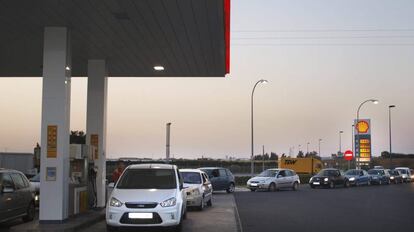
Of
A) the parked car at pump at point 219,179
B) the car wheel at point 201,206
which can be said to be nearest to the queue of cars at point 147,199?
the car wheel at point 201,206

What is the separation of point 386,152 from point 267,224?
484 ft

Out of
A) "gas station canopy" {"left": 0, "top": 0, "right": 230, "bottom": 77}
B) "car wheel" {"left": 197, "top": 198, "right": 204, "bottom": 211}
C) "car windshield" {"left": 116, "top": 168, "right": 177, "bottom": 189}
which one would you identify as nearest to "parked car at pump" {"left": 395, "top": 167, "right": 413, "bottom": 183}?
"gas station canopy" {"left": 0, "top": 0, "right": 230, "bottom": 77}

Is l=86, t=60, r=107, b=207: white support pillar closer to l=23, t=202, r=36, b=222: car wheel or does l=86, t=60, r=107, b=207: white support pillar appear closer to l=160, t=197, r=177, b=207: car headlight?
l=23, t=202, r=36, b=222: car wheel

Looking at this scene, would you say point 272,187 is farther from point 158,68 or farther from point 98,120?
point 98,120

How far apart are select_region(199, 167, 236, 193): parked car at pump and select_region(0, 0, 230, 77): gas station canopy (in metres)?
12.0

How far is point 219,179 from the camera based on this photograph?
34.6 meters

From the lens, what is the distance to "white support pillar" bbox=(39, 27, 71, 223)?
15.2 metres

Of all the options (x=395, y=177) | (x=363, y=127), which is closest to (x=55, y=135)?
(x=395, y=177)

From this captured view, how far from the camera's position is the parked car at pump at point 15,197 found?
48.1 feet

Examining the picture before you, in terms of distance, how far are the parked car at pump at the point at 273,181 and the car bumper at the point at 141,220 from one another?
84.1ft

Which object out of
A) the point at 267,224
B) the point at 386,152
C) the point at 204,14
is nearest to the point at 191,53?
the point at 204,14

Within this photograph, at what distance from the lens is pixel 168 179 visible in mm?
15078

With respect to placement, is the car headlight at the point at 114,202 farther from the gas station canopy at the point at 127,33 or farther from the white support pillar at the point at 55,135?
the gas station canopy at the point at 127,33

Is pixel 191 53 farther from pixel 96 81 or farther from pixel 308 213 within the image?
pixel 308 213
